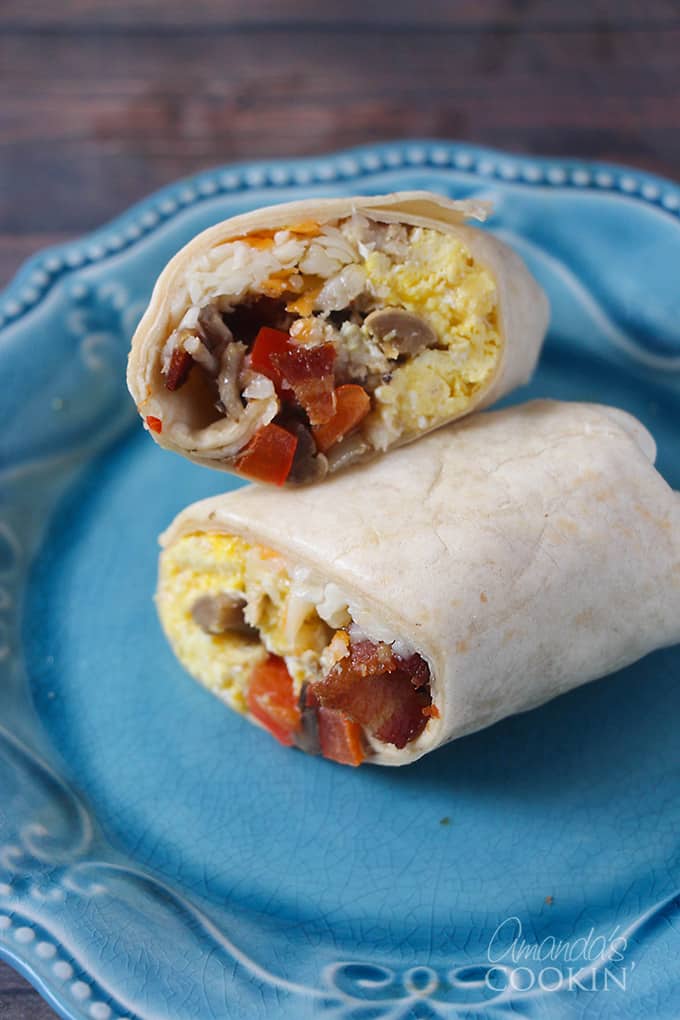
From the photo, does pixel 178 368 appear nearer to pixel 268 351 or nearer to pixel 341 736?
pixel 268 351

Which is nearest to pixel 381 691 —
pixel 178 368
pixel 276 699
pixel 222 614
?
pixel 276 699

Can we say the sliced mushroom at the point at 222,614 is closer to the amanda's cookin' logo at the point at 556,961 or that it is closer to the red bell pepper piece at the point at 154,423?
the red bell pepper piece at the point at 154,423

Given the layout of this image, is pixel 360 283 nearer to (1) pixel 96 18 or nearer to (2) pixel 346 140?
(2) pixel 346 140

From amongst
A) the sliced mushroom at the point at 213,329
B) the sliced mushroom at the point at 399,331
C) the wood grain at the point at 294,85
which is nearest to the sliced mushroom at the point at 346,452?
the sliced mushroom at the point at 399,331

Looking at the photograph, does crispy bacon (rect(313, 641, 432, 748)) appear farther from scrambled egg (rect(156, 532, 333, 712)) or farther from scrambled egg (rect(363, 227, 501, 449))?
scrambled egg (rect(363, 227, 501, 449))

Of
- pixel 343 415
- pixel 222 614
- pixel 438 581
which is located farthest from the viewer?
pixel 222 614

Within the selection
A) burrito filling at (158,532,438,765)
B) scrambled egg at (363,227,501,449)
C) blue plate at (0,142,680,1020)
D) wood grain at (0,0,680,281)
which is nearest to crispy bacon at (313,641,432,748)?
burrito filling at (158,532,438,765)
